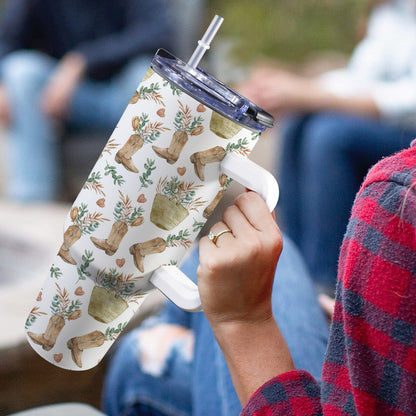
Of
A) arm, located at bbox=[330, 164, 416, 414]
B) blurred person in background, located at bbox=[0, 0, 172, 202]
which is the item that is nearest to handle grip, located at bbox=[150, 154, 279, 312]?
arm, located at bbox=[330, 164, 416, 414]

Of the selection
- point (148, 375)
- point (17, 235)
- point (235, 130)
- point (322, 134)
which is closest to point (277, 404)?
point (235, 130)

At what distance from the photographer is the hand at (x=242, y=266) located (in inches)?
19.8

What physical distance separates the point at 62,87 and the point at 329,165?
38.7 inches

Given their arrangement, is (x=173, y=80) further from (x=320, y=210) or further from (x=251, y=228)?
(x=320, y=210)

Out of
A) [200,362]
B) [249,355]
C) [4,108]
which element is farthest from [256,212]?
[4,108]

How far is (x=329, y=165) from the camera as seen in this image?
1.60m

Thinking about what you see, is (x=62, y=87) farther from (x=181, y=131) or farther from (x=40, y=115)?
(x=181, y=131)

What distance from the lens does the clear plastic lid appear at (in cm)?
49

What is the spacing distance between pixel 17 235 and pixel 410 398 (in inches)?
46.1

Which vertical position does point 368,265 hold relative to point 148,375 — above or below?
above

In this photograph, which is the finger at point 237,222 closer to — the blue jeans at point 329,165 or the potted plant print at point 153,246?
the potted plant print at point 153,246

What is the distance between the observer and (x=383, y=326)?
408mm

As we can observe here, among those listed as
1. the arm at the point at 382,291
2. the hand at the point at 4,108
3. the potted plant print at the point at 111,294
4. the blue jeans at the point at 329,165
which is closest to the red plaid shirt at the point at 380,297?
the arm at the point at 382,291

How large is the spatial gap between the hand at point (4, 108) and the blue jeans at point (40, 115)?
0.02m
